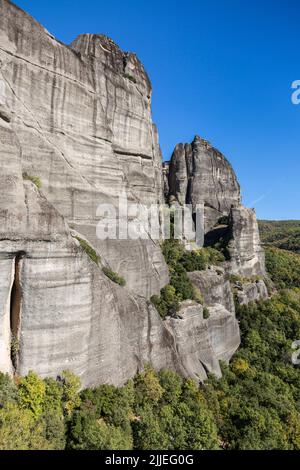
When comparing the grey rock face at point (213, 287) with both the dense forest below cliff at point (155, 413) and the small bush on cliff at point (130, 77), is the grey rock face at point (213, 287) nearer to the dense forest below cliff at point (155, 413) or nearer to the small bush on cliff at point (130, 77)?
the dense forest below cliff at point (155, 413)

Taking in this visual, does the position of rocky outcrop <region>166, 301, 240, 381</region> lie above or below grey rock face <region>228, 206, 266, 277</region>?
below

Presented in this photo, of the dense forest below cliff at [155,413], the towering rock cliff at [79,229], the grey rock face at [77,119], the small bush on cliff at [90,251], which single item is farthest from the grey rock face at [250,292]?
the small bush on cliff at [90,251]

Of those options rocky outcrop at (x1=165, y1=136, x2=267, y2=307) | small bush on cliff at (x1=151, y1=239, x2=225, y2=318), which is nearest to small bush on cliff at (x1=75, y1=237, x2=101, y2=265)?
small bush on cliff at (x1=151, y1=239, x2=225, y2=318)

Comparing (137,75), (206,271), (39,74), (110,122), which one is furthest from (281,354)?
(39,74)

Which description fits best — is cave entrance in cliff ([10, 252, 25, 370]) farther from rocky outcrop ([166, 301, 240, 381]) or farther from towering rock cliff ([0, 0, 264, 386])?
rocky outcrop ([166, 301, 240, 381])

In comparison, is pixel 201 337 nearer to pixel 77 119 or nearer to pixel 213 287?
pixel 213 287
